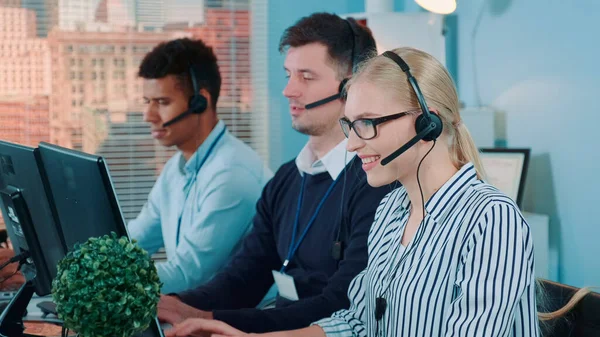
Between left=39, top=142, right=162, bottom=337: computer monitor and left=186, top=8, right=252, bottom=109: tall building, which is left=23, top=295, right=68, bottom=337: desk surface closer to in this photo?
left=39, top=142, right=162, bottom=337: computer monitor

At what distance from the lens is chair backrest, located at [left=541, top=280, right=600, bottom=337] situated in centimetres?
145

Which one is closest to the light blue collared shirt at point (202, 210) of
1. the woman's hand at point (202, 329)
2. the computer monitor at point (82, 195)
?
the woman's hand at point (202, 329)

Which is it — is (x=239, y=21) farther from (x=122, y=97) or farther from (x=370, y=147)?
(x=370, y=147)

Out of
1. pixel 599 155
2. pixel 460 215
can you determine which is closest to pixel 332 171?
pixel 460 215

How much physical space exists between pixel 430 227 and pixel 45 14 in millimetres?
3264

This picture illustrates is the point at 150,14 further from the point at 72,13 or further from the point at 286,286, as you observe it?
the point at 286,286

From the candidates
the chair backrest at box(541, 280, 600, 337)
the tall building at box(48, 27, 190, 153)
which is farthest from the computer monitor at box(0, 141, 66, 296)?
the tall building at box(48, 27, 190, 153)

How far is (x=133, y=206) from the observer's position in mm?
4328

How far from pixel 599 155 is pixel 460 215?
128cm

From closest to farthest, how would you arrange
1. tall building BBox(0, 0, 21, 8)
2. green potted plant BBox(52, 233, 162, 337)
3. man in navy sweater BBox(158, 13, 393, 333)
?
1. green potted plant BBox(52, 233, 162, 337)
2. man in navy sweater BBox(158, 13, 393, 333)
3. tall building BBox(0, 0, 21, 8)

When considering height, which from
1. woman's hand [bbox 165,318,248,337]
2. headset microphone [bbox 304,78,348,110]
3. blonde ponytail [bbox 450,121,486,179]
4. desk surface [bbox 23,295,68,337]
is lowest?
desk surface [bbox 23,295,68,337]

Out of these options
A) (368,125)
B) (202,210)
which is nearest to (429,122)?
(368,125)

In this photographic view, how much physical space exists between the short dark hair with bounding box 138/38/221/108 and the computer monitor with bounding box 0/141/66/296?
1.17m

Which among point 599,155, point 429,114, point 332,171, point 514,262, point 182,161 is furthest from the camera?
point 182,161
